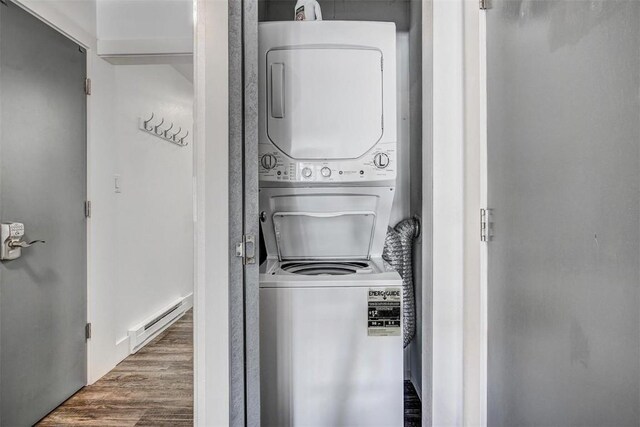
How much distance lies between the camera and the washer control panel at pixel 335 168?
190 centimetres

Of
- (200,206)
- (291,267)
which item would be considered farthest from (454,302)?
(200,206)

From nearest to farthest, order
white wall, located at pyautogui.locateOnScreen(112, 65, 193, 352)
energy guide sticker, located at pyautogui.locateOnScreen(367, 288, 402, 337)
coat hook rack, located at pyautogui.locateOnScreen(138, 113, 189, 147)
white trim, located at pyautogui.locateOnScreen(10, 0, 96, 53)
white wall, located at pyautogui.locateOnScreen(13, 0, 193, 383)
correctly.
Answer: energy guide sticker, located at pyautogui.locateOnScreen(367, 288, 402, 337), white trim, located at pyautogui.locateOnScreen(10, 0, 96, 53), white wall, located at pyautogui.locateOnScreen(13, 0, 193, 383), white wall, located at pyautogui.locateOnScreen(112, 65, 193, 352), coat hook rack, located at pyautogui.locateOnScreen(138, 113, 189, 147)

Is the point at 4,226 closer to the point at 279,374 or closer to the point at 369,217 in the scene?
the point at 279,374

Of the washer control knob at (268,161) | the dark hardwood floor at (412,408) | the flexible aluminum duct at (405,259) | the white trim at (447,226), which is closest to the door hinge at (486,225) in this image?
the white trim at (447,226)

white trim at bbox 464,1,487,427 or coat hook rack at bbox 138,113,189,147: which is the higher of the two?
coat hook rack at bbox 138,113,189,147

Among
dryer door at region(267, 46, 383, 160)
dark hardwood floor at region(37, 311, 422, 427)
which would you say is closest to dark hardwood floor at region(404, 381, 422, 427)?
dark hardwood floor at region(37, 311, 422, 427)

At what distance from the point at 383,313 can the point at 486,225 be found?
607mm

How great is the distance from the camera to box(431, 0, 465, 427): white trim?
144cm

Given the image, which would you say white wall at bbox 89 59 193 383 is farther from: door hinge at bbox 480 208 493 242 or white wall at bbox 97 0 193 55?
door hinge at bbox 480 208 493 242

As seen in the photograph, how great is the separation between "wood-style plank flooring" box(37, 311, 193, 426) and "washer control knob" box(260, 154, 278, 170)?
143cm

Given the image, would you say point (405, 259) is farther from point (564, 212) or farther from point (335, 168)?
point (564, 212)

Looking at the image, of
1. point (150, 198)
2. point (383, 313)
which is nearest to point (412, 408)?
point (383, 313)

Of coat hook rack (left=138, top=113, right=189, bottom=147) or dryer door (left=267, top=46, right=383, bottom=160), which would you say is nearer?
dryer door (left=267, top=46, right=383, bottom=160)

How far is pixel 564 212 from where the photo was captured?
0.88 m
